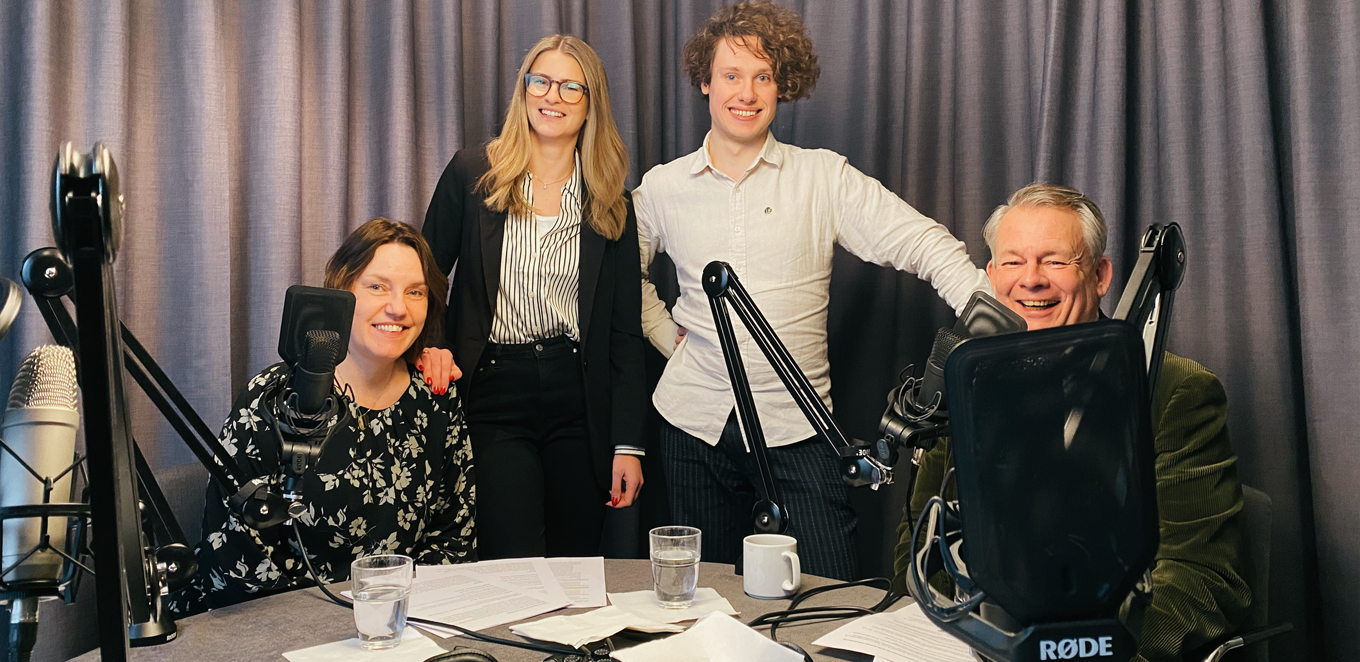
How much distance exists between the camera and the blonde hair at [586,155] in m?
2.22

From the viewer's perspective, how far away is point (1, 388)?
189 centimetres

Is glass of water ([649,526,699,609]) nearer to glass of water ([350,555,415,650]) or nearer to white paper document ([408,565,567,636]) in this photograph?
white paper document ([408,565,567,636])

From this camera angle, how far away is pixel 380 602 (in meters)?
1.11

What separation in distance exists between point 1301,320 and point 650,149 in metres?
1.68

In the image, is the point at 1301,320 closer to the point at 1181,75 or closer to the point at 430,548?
the point at 1181,75

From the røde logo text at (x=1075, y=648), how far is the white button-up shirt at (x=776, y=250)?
5.20ft

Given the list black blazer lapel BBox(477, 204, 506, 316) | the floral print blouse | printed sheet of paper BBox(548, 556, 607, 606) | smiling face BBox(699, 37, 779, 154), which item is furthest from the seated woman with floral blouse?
smiling face BBox(699, 37, 779, 154)

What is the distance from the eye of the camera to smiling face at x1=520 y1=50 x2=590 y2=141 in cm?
222

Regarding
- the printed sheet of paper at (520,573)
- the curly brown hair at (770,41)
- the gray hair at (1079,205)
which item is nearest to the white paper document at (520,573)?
the printed sheet of paper at (520,573)

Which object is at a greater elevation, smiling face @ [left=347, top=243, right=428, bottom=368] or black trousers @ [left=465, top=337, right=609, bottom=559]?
smiling face @ [left=347, top=243, right=428, bottom=368]

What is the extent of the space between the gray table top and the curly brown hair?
124cm

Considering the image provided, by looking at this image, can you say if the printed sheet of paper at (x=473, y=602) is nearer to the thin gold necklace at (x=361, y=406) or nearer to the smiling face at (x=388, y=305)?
the thin gold necklace at (x=361, y=406)

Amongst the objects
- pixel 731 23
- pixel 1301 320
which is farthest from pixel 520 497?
pixel 1301 320

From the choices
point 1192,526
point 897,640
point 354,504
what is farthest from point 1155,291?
point 354,504
